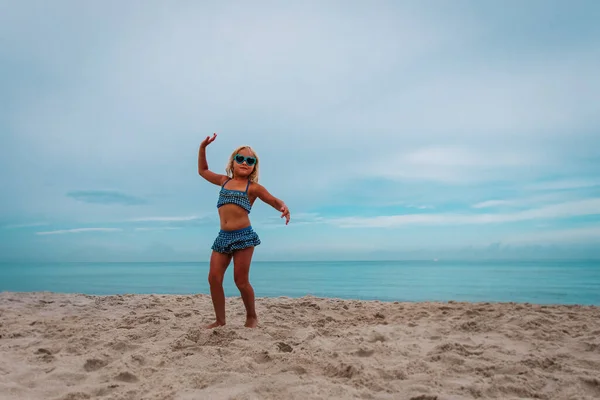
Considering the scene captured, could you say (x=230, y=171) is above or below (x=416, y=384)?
above

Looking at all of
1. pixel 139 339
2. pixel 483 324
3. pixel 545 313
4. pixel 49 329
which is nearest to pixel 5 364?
pixel 139 339

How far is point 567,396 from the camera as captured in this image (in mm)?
3035

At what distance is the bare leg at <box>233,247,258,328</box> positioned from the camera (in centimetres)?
491

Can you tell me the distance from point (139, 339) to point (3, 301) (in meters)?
4.60

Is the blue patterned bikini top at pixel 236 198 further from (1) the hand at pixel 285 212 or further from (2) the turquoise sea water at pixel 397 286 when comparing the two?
(2) the turquoise sea water at pixel 397 286

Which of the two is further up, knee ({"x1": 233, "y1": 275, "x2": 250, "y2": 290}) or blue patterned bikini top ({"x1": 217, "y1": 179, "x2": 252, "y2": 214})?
blue patterned bikini top ({"x1": 217, "y1": 179, "x2": 252, "y2": 214})

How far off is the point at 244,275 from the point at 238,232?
1.57 ft

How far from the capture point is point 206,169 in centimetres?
559

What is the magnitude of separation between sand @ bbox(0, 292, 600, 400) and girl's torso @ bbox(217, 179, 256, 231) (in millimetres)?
1157

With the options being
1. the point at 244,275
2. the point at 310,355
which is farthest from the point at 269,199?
the point at 310,355

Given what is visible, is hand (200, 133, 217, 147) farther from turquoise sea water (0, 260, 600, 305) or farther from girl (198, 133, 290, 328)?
turquoise sea water (0, 260, 600, 305)

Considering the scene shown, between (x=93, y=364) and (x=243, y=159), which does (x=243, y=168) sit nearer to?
(x=243, y=159)

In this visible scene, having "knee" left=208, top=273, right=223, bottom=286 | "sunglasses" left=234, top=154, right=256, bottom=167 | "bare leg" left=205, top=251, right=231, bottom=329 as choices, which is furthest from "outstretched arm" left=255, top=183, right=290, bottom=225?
"knee" left=208, top=273, right=223, bottom=286

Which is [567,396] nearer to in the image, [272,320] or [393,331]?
[393,331]
